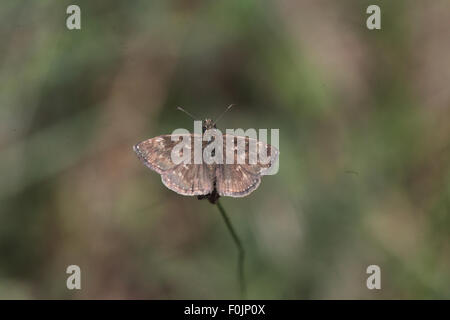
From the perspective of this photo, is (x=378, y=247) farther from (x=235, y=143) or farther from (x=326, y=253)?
(x=235, y=143)

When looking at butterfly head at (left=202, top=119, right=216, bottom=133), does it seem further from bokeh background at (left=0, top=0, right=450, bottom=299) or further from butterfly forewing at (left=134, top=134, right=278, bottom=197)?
bokeh background at (left=0, top=0, right=450, bottom=299)

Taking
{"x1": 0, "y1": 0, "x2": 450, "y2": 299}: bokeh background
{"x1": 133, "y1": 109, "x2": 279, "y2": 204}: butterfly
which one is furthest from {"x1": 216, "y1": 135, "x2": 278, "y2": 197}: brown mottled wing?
{"x1": 0, "y1": 0, "x2": 450, "y2": 299}: bokeh background

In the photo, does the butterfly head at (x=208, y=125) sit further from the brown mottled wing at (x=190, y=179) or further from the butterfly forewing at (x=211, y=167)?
the brown mottled wing at (x=190, y=179)

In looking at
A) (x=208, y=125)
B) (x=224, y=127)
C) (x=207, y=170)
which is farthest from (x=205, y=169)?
(x=224, y=127)

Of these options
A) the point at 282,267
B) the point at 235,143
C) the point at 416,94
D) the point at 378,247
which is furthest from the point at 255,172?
the point at 416,94

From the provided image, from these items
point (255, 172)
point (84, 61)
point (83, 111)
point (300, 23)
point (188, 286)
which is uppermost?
point (300, 23)

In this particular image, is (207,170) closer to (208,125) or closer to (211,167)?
(211,167)

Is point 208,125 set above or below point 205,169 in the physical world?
above
